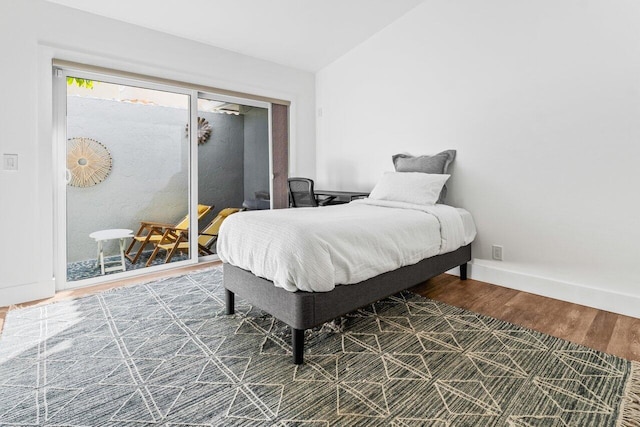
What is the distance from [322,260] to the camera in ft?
5.80

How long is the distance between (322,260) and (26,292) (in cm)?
261

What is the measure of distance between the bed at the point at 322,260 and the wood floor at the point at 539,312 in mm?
376

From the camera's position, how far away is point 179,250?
153 inches

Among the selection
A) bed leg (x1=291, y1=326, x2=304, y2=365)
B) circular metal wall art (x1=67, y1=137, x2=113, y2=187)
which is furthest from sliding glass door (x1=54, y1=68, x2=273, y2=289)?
bed leg (x1=291, y1=326, x2=304, y2=365)

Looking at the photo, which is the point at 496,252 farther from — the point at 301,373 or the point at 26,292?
the point at 26,292

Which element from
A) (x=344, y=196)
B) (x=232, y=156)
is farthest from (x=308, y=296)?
(x=232, y=156)

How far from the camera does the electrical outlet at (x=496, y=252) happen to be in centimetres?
319

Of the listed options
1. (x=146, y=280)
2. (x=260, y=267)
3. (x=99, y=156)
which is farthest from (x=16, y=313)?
(x=260, y=267)

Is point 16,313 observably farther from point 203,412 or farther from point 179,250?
point 203,412

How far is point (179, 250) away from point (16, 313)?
1579 millimetres

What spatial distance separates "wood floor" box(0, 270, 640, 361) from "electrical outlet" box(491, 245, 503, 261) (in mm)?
300

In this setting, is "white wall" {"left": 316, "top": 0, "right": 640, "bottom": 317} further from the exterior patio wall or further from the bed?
the exterior patio wall

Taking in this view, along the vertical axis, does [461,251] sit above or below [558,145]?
below

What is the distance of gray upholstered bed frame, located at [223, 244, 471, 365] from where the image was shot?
174 cm
